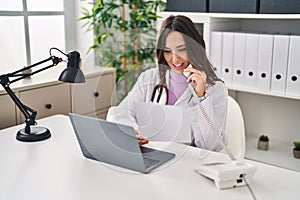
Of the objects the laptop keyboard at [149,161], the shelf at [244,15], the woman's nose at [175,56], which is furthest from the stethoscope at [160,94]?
the shelf at [244,15]

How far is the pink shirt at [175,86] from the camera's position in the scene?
1125mm

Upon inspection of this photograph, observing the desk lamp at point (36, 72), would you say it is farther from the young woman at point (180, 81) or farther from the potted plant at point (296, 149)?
the potted plant at point (296, 149)

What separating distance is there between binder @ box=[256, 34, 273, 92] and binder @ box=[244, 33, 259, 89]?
0.07ft

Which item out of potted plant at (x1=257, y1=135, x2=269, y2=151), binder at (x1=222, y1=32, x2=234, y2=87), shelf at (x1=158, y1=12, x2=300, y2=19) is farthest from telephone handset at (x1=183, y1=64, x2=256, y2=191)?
potted plant at (x1=257, y1=135, x2=269, y2=151)

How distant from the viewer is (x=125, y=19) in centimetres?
268

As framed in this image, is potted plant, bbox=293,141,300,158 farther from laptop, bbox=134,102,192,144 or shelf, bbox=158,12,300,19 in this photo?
laptop, bbox=134,102,192,144

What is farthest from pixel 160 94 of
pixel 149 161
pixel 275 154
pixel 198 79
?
pixel 275 154

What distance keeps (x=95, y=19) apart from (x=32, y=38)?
43 cm

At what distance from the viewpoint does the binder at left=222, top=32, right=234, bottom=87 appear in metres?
2.10

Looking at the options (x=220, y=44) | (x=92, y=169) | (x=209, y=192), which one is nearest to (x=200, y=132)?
(x=209, y=192)

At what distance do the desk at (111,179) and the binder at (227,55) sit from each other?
2.86ft

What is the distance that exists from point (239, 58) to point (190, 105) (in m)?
1.02

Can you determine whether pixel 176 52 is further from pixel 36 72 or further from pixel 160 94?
pixel 36 72

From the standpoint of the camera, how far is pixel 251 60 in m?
2.04
